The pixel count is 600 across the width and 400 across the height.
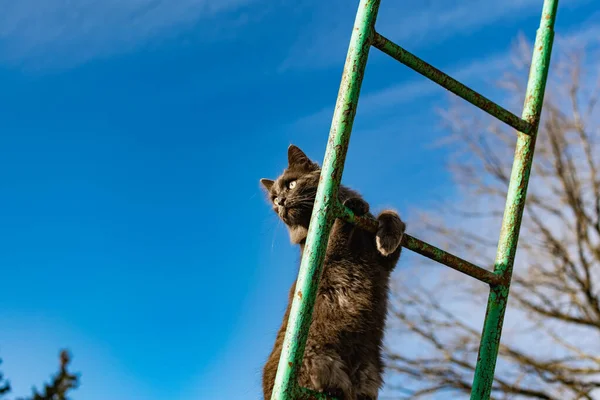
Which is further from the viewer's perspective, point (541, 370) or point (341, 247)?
point (541, 370)

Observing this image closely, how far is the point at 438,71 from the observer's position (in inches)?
93.6

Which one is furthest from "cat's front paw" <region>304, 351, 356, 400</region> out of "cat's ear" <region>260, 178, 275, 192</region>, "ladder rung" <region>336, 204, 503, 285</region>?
"cat's ear" <region>260, 178, 275, 192</region>

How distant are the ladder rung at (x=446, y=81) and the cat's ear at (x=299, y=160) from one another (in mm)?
1220

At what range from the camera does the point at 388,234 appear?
2447mm

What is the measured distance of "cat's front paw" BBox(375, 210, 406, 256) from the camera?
242 centimetres

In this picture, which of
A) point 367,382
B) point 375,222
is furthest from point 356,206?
point 367,382

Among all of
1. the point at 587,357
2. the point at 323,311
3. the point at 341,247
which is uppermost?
the point at 587,357

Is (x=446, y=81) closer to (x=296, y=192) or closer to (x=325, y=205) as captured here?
(x=325, y=205)

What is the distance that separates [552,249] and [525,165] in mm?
8266

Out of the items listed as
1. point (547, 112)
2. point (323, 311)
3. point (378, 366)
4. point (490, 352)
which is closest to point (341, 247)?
point (323, 311)

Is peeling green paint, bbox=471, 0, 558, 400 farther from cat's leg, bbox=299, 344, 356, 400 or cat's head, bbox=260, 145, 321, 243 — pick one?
cat's head, bbox=260, 145, 321, 243

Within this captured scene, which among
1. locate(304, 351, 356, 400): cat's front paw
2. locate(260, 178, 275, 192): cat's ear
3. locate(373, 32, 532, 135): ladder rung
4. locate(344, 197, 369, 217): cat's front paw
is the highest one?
locate(260, 178, 275, 192): cat's ear

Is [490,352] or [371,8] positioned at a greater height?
[371,8]

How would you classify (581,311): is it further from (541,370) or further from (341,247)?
(341,247)
